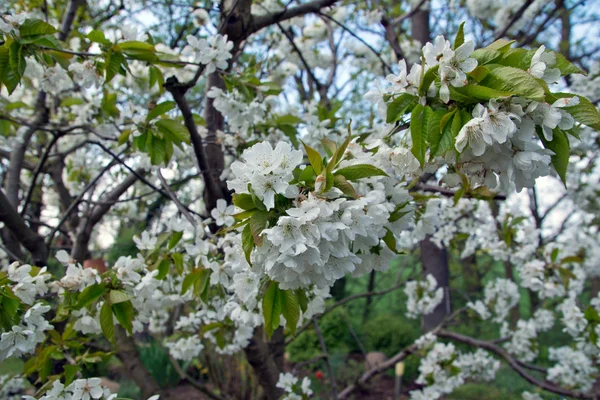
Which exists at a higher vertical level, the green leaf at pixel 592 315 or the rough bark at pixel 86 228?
the rough bark at pixel 86 228

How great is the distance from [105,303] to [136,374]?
4.35 ft

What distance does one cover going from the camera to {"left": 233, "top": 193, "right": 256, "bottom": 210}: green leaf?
0.81 m

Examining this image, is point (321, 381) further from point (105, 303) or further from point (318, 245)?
point (318, 245)

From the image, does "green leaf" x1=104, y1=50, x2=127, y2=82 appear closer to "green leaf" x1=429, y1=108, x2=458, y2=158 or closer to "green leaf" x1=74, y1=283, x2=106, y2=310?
"green leaf" x1=74, y1=283, x2=106, y2=310

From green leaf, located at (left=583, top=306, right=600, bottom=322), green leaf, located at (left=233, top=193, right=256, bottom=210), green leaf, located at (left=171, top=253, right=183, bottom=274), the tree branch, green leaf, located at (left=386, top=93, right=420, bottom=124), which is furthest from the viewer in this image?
the tree branch

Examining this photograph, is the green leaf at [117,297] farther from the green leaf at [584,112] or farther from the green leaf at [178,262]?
the green leaf at [584,112]

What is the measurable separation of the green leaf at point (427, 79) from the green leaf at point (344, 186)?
0.25 m

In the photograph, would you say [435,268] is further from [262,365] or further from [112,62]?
[112,62]

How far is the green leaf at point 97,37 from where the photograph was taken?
129 cm

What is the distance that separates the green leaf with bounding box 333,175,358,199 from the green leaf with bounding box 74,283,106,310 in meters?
0.80

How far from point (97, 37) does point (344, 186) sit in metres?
1.00

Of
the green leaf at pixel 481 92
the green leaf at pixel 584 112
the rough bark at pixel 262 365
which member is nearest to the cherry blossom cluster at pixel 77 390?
the rough bark at pixel 262 365

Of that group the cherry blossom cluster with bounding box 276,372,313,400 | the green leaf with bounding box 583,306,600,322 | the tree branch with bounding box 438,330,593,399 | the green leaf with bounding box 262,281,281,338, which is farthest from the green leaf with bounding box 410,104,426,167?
the tree branch with bounding box 438,330,593,399

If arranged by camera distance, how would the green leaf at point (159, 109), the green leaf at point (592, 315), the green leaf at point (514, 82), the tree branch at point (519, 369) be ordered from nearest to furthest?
the green leaf at point (514, 82) < the green leaf at point (159, 109) < the green leaf at point (592, 315) < the tree branch at point (519, 369)
